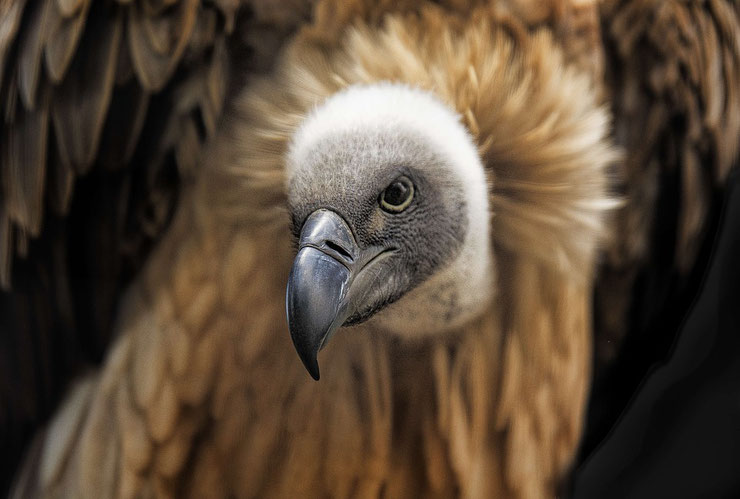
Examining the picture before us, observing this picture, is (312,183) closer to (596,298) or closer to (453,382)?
(453,382)

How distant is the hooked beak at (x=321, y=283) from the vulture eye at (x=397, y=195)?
0.04 m

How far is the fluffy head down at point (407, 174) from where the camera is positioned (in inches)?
23.6

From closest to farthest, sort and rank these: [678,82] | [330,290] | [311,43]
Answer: [330,290] < [311,43] < [678,82]

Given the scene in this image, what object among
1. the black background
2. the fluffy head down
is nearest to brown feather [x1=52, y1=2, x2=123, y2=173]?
the fluffy head down

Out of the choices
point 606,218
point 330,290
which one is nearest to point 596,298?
point 606,218

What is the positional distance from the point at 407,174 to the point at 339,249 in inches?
3.6

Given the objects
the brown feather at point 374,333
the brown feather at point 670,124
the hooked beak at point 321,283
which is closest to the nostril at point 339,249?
the hooked beak at point 321,283

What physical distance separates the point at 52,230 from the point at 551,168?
0.46 meters

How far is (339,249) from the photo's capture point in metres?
0.57

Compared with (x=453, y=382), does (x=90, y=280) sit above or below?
above

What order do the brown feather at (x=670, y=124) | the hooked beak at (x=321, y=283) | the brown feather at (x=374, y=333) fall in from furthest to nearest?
the brown feather at (x=670, y=124) < the brown feather at (x=374, y=333) < the hooked beak at (x=321, y=283)

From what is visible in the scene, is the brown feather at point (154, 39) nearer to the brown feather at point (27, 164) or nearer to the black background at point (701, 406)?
the brown feather at point (27, 164)

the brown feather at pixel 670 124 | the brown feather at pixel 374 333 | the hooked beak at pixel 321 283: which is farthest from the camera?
the brown feather at pixel 670 124

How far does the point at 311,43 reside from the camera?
67 cm
